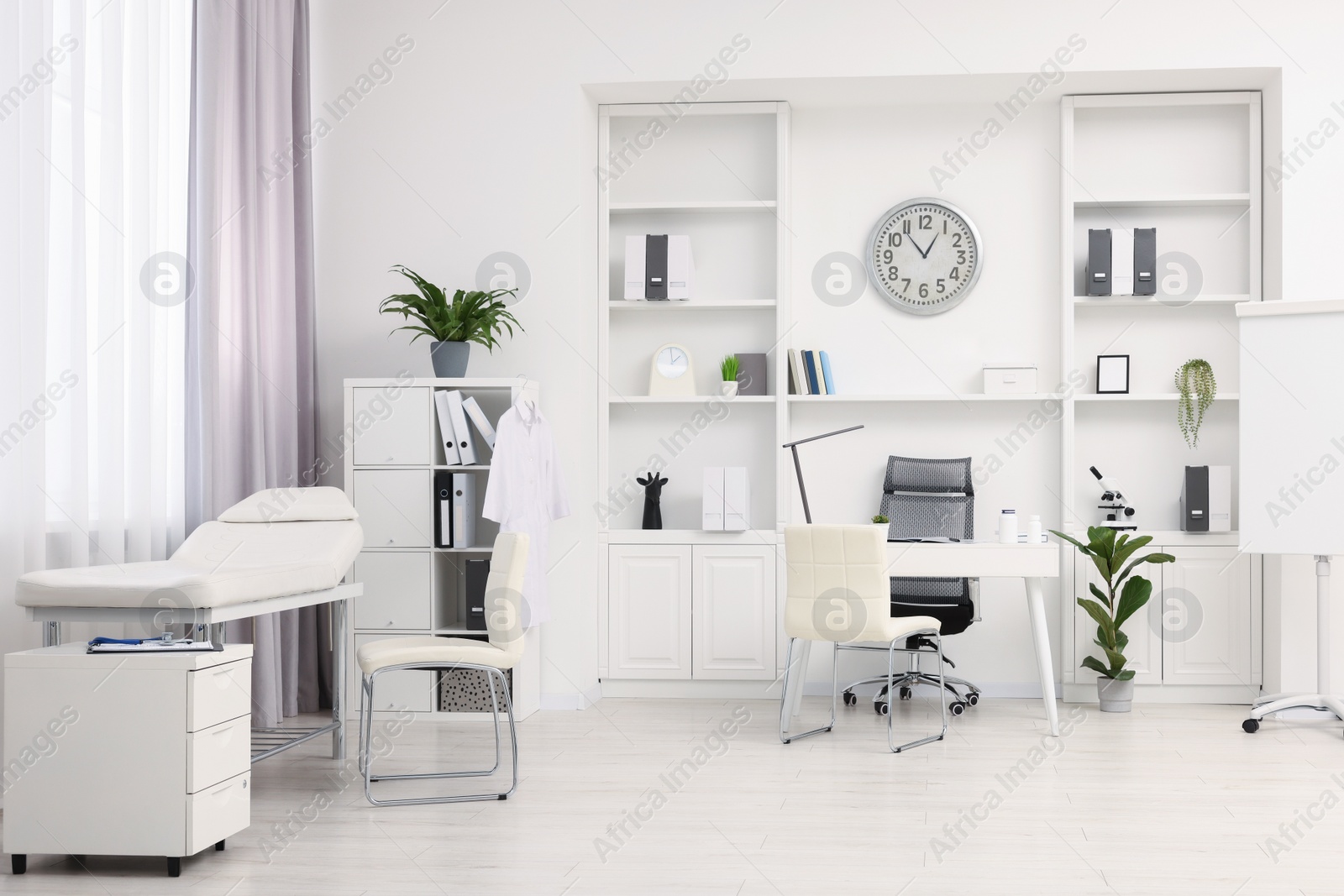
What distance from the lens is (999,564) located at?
4.20m

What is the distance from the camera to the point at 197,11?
4.00 m

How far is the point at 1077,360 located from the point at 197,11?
403 cm

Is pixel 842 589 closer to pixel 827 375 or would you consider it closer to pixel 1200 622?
pixel 827 375

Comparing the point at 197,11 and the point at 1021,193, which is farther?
the point at 1021,193

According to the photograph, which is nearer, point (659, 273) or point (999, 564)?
point (999, 564)

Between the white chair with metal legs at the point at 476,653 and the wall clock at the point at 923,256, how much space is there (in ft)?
8.06

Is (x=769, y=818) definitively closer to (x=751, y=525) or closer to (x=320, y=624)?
(x=751, y=525)

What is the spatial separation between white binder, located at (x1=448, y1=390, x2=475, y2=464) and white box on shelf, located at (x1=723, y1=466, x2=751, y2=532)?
1196 mm

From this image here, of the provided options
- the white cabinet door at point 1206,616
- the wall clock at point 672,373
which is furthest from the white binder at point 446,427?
the white cabinet door at point 1206,616

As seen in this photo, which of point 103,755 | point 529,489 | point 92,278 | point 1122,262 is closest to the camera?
point 103,755

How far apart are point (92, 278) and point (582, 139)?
223 cm

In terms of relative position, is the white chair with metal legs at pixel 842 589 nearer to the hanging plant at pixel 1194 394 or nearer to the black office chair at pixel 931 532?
the black office chair at pixel 931 532

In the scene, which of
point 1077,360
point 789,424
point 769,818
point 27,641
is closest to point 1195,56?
point 1077,360

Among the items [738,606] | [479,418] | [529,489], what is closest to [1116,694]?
[738,606]
